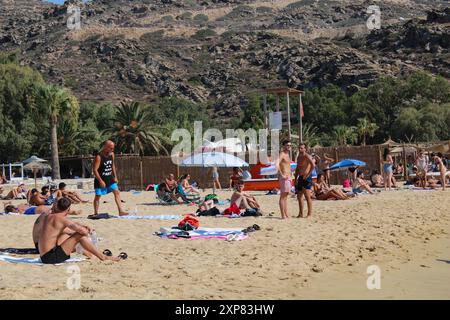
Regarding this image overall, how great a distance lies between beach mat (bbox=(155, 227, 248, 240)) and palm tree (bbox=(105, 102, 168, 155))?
35.6 metres

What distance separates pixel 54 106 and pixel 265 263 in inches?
1354

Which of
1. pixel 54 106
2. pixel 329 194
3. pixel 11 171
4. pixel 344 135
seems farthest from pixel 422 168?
pixel 344 135

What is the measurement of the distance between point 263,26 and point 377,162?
110 meters

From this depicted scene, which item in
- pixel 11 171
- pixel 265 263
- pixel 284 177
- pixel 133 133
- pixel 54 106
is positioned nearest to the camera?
pixel 265 263

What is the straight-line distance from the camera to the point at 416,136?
5222cm

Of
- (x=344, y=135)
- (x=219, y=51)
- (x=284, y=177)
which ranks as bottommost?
(x=284, y=177)

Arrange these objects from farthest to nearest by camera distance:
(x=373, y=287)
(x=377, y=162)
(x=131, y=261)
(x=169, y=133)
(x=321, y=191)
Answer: (x=169, y=133) → (x=377, y=162) → (x=321, y=191) → (x=131, y=261) → (x=373, y=287)

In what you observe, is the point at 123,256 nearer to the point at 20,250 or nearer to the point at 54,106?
the point at 20,250

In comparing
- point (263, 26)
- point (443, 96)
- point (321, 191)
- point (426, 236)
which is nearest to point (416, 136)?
point (443, 96)

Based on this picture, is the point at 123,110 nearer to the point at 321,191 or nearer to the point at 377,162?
the point at 377,162

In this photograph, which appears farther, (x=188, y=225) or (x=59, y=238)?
(x=188, y=225)

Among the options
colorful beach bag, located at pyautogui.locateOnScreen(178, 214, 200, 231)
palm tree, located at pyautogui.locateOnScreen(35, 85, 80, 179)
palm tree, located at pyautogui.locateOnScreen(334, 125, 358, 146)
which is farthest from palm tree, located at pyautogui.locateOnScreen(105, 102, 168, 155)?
colorful beach bag, located at pyautogui.locateOnScreen(178, 214, 200, 231)

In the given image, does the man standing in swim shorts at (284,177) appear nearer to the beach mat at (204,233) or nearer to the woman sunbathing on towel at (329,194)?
the beach mat at (204,233)

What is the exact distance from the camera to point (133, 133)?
149 ft
